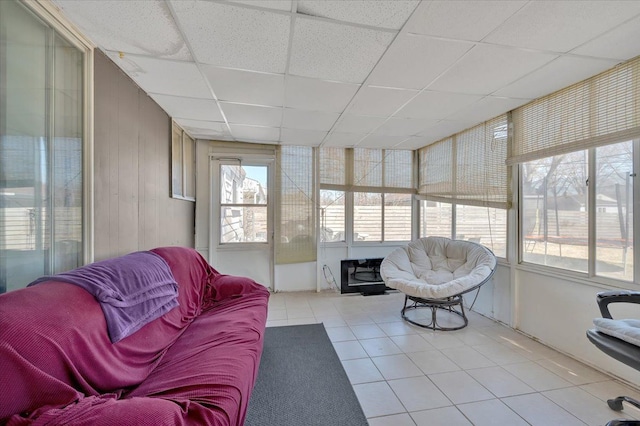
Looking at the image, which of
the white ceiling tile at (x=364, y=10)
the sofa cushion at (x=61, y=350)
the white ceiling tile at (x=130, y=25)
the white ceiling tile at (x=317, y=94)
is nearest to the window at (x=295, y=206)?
the white ceiling tile at (x=317, y=94)

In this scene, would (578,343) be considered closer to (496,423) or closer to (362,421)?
(496,423)

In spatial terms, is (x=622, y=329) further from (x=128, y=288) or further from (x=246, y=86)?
(x=246, y=86)

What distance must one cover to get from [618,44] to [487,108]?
1.07 meters

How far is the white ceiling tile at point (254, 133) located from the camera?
339 cm

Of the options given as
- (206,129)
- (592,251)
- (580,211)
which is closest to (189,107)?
(206,129)

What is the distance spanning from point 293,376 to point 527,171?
3.11 metres

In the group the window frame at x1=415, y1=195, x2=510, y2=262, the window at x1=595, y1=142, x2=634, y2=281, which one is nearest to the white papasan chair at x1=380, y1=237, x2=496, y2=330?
the window frame at x1=415, y1=195, x2=510, y2=262

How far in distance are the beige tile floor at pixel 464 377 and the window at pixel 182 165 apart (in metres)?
2.02

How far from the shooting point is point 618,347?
141cm

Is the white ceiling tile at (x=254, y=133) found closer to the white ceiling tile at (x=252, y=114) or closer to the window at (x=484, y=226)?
the white ceiling tile at (x=252, y=114)

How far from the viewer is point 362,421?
5.14 feet

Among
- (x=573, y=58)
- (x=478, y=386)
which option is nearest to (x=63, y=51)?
(x=573, y=58)

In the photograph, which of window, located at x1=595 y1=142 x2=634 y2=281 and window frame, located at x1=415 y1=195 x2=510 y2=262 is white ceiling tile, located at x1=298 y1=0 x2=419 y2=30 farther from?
window frame, located at x1=415 y1=195 x2=510 y2=262

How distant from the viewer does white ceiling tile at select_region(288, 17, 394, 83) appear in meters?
1.57
